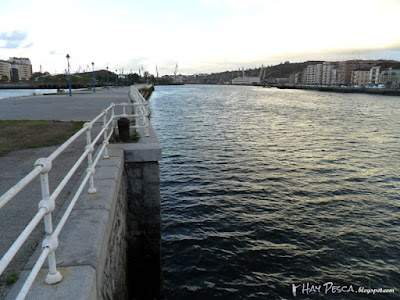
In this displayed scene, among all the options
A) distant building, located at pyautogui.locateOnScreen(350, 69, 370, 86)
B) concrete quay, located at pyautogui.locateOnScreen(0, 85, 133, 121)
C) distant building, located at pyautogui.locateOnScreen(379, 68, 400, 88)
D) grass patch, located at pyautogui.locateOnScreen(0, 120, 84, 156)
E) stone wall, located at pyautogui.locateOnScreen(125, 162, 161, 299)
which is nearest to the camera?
stone wall, located at pyautogui.locateOnScreen(125, 162, 161, 299)

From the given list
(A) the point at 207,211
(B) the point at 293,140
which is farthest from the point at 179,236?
(B) the point at 293,140

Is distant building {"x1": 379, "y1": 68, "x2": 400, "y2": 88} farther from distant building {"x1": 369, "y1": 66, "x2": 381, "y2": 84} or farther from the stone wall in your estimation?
the stone wall

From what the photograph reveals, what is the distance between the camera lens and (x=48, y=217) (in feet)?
8.98

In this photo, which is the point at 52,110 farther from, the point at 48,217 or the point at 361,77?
the point at 361,77

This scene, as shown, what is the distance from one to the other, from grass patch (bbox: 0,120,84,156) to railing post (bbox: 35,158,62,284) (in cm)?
662

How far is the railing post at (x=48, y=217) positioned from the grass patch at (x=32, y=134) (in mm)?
6619

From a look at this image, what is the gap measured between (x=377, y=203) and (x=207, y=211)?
623 centimetres

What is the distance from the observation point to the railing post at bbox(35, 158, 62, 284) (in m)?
2.61

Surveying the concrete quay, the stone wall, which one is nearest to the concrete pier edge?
the stone wall

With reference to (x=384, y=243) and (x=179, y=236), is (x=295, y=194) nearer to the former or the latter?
(x=384, y=243)

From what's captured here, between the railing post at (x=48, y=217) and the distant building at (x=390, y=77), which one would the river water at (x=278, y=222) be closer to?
the railing post at (x=48, y=217)

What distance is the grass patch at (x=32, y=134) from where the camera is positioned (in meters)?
9.31

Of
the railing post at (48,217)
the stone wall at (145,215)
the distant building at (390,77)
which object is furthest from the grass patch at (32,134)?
the distant building at (390,77)

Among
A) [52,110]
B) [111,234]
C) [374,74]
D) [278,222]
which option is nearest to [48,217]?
[111,234]
